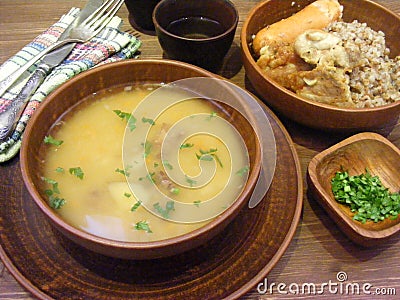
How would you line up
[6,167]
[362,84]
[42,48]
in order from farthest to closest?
[42,48]
[362,84]
[6,167]

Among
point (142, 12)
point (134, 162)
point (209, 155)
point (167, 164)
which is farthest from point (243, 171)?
point (142, 12)

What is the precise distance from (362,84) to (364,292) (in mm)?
808

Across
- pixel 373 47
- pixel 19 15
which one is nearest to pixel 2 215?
pixel 19 15

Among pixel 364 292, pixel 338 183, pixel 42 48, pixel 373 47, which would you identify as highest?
pixel 373 47

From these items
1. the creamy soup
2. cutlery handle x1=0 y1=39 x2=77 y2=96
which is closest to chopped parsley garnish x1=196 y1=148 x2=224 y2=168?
the creamy soup

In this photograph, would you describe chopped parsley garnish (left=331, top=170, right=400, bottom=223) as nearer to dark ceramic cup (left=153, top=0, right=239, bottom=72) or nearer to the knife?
dark ceramic cup (left=153, top=0, right=239, bottom=72)

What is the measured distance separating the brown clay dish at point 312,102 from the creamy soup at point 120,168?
285 mm

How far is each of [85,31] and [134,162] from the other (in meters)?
0.82

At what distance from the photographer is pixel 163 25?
6.21ft

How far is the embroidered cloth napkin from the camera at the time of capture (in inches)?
62.5

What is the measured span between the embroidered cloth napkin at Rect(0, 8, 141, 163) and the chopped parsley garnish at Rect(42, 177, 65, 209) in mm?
265

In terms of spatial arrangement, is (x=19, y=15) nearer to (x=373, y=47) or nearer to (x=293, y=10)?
(x=293, y=10)

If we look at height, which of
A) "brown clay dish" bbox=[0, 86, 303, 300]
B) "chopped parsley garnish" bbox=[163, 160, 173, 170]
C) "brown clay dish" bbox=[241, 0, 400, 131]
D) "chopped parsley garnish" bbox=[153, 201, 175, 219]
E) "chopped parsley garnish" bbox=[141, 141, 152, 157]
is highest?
"brown clay dish" bbox=[241, 0, 400, 131]

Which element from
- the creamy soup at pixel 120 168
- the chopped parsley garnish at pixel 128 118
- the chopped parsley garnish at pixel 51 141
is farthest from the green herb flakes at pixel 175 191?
the chopped parsley garnish at pixel 51 141
